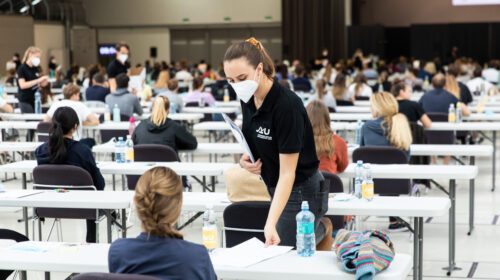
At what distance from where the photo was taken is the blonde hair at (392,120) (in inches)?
255

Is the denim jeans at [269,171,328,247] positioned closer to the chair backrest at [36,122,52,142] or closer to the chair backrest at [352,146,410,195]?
the chair backrest at [352,146,410,195]

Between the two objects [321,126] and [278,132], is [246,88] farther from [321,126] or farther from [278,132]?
[321,126]

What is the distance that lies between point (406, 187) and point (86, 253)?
11.5ft

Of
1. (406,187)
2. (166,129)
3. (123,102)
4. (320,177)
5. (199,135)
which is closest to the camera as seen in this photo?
(320,177)

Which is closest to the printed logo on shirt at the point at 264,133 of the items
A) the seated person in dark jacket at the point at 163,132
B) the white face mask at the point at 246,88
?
the white face mask at the point at 246,88

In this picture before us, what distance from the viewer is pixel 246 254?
3.31 metres

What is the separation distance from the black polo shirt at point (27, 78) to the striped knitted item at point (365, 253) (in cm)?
832

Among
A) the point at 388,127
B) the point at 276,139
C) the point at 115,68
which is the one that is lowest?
the point at 388,127

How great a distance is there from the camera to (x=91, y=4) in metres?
28.8

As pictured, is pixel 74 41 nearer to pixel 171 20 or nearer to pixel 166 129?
pixel 171 20

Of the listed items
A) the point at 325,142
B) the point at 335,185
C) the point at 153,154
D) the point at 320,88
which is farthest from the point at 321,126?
the point at 320,88

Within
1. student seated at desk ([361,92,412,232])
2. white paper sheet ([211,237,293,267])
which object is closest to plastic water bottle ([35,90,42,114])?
student seated at desk ([361,92,412,232])

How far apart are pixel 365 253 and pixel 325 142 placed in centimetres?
254

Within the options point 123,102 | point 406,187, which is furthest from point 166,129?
point 123,102
